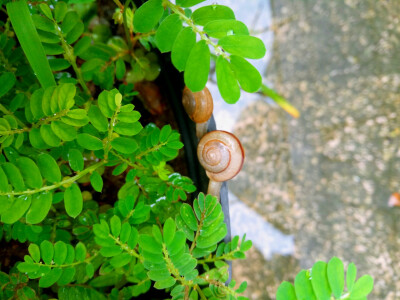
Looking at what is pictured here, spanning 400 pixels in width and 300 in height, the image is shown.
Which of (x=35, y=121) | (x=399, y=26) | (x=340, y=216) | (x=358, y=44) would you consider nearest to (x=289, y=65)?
(x=358, y=44)

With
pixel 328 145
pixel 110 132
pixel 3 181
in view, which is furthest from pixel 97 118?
pixel 328 145

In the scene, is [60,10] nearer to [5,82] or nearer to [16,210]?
[5,82]

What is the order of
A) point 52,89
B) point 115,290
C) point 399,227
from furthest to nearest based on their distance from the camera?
point 399,227 → point 115,290 → point 52,89

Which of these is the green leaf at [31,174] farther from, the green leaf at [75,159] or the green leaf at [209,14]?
the green leaf at [209,14]

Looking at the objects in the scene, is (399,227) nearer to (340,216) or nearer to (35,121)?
(340,216)

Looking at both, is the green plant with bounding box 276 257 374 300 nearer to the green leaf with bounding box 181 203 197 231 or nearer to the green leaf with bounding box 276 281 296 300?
the green leaf with bounding box 276 281 296 300

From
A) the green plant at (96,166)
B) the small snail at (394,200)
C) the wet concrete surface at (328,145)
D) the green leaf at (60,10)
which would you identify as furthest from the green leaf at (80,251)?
the small snail at (394,200)
